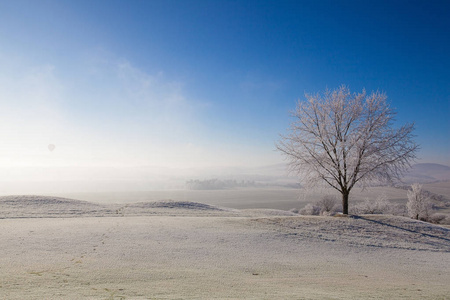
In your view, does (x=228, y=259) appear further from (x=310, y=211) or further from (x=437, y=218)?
(x=437, y=218)

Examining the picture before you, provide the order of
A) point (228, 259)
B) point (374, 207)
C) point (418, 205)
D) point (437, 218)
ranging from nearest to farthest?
1. point (228, 259)
2. point (418, 205)
3. point (437, 218)
4. point (374, 207)

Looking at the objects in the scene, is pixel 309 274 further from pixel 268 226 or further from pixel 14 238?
pixel 14 238

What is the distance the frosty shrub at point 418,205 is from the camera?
43.1 meters

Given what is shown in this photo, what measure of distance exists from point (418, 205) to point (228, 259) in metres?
44.0

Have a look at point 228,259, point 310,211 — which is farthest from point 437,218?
point 228,259

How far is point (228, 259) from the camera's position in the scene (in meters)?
11.9

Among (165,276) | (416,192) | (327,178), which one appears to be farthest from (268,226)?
(416,192)

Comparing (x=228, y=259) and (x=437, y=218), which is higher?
(x=228, y=259)

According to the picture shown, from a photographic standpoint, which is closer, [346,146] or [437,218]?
[346,146]

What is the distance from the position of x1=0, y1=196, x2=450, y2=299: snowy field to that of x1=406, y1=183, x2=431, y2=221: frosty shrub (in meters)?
26.5

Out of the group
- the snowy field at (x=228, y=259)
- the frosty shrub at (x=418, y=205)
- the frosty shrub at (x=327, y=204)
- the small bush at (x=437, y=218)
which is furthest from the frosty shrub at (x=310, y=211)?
the snowy field at (x=228, y=259)

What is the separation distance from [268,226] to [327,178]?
7693 mm

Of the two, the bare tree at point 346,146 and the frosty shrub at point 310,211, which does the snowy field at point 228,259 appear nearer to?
the bare tree at point 346,146

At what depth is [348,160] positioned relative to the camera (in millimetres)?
21953
